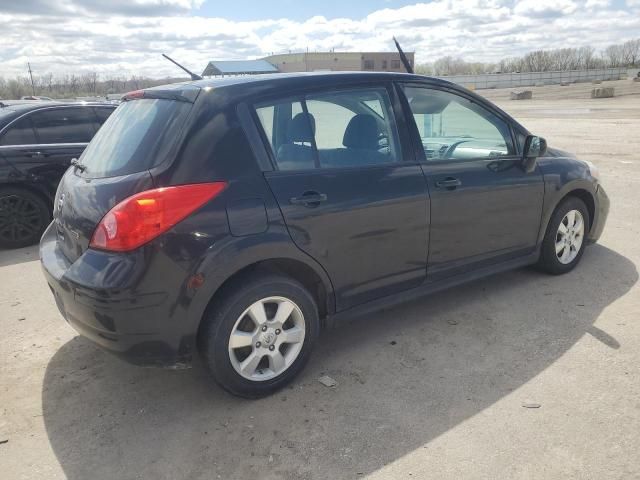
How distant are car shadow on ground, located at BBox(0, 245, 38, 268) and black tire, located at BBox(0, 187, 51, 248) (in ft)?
0.22

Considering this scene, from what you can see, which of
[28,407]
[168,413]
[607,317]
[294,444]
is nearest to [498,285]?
[607,317]

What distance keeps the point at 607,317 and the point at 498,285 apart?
91 centimetres

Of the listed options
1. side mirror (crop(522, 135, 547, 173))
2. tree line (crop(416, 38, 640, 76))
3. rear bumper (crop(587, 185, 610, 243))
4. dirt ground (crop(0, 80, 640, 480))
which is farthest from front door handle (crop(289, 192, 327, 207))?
tree line (crop(416, 38, 640, 76))

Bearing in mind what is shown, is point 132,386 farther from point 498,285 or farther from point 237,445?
point 498,285

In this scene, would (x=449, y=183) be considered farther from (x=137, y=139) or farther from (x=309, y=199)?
(x=137, y=139)

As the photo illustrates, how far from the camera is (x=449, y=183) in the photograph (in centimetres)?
357

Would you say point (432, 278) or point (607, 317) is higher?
point (432, 278)

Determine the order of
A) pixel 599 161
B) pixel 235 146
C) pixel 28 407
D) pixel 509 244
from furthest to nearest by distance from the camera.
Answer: pixel 599 161
pixel 509 244
pixel 28 407
pixel 235 146

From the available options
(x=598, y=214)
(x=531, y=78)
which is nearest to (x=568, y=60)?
(x=531, y=78)

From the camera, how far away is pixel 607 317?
3.81 metres

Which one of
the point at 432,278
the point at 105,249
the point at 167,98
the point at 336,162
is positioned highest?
the point at 167,98

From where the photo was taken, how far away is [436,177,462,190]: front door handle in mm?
3525

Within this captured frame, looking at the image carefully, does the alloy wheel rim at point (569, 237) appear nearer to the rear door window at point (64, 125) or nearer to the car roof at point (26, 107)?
the rear door window at point (64, 125)

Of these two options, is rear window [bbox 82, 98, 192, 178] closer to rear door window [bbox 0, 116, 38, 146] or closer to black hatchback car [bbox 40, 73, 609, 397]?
black hatchback car [bbox 40, 73, 609, 397]
